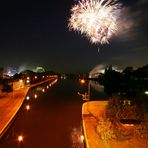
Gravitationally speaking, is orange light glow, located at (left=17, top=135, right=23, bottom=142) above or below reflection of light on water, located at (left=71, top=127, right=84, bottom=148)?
above

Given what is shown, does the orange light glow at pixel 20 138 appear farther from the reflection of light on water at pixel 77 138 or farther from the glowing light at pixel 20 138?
the reflection of light on water at pixel 77 138

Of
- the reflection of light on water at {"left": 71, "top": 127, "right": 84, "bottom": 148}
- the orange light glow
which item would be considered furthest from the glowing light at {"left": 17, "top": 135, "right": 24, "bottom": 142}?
the reflection of light on water at {"left": 71, "top": 127, "right": 84, "bottom": 148}

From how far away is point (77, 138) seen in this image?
66.5ft

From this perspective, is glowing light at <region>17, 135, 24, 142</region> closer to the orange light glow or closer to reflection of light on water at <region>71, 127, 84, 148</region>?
the orange light glow

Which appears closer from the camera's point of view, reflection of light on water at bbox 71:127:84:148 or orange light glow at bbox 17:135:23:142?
reflection of light on water at bbox 71:127:84:148

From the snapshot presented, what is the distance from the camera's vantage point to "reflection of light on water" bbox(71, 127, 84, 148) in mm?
18431

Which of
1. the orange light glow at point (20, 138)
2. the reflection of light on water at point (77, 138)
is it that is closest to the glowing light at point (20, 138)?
the orange light glow at point (20, 138)

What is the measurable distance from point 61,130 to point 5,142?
230 inches

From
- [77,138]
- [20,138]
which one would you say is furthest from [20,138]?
[77,138]

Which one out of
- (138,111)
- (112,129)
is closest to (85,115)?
(138,111)

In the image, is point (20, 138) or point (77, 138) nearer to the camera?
point (20, 138)

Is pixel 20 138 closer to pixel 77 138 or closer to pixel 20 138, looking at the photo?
pixel 20 138

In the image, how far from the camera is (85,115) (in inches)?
1045

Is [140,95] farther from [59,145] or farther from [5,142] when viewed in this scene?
[5,142]
